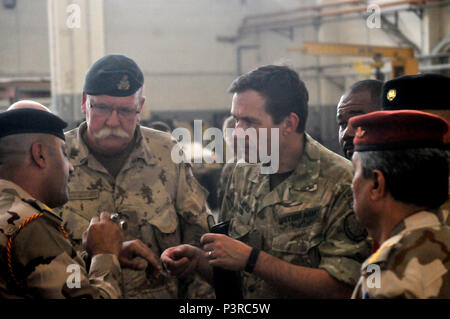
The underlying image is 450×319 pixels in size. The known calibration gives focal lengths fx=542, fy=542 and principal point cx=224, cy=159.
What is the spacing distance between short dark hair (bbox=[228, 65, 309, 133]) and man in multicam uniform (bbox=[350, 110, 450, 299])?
2.25 ft

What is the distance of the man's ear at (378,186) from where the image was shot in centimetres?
151

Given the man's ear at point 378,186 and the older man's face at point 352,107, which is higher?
the older man's face at point 352,107

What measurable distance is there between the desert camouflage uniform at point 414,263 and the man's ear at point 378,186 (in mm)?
110

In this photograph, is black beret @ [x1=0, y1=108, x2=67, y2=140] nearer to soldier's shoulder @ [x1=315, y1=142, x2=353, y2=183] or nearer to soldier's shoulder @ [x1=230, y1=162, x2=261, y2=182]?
soldier's shoulder @ [x1=230, y1=162, x2=261, y2=182]

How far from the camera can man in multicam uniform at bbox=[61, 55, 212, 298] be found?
2.58 meters

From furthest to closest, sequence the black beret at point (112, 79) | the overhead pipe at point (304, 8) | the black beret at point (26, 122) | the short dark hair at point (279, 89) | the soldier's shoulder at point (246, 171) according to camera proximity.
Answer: the overhead pipe at point (304, 8) → the black beret at point (112, 79) → the soldier's shoulder at point (246, 171) → the short dark hair at point (279, 89) → the black beret at point (26, 122)

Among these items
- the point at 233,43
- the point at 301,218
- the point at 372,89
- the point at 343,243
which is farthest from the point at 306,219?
the point at 233,43

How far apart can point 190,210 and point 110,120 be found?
0.58 meters

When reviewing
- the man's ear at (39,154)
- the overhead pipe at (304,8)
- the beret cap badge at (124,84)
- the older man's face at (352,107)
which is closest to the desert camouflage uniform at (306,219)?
the older man's face at (352,107)

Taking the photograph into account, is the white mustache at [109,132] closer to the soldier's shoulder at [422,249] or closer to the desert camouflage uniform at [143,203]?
the desert camouflage uniform at [143,203]

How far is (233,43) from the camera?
1582 cm
